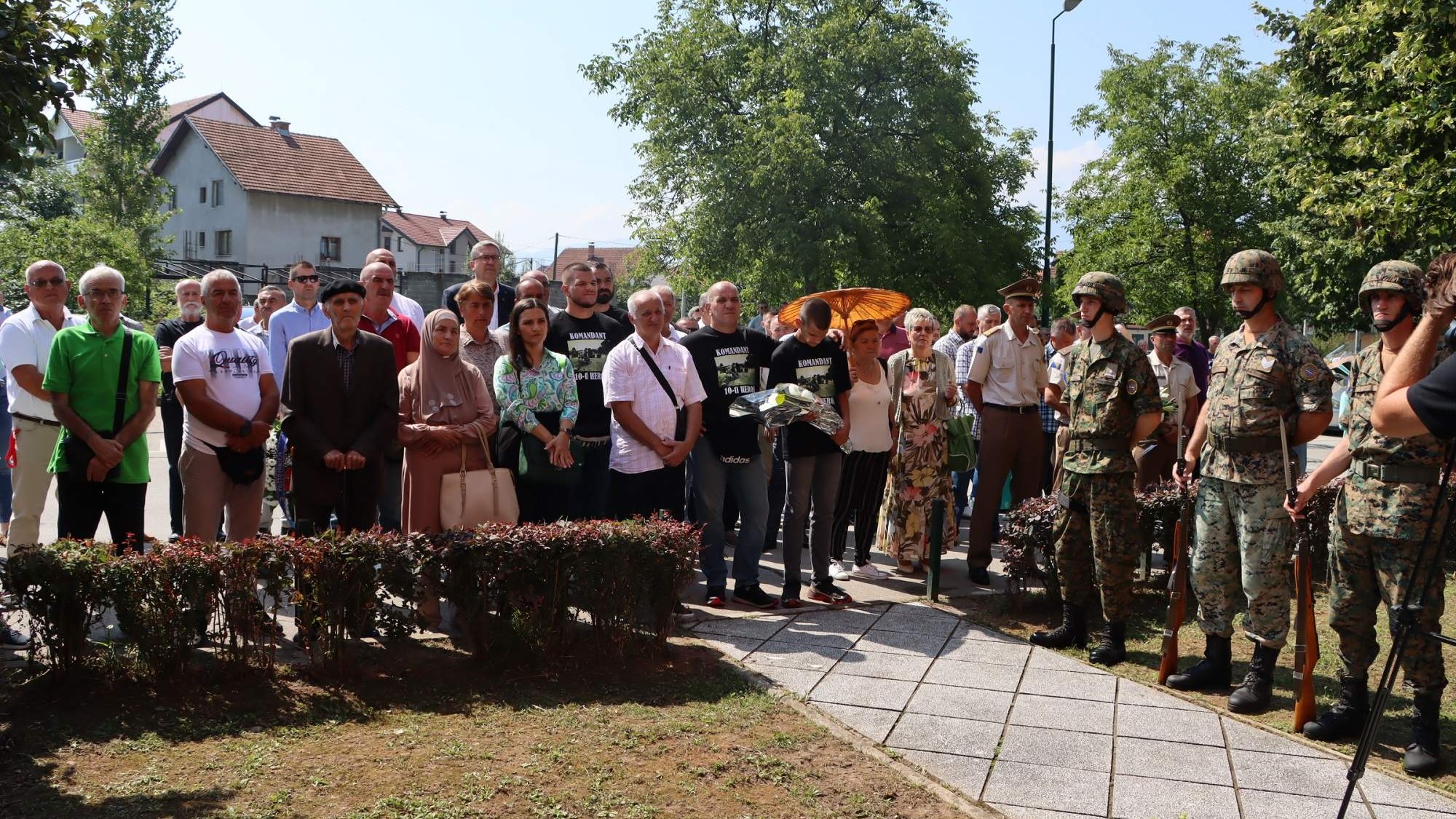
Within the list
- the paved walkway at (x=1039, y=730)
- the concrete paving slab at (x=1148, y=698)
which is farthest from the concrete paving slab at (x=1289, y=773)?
the concrete paving slab at (x=1148, y=698)

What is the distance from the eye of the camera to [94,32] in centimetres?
464

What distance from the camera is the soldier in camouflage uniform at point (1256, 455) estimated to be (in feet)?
18.6

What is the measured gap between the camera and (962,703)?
5.78 m

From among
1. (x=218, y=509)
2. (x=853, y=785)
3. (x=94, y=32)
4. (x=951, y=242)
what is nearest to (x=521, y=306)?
(x=218, y=509)

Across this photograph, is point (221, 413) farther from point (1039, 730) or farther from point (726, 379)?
point (1039, 730)

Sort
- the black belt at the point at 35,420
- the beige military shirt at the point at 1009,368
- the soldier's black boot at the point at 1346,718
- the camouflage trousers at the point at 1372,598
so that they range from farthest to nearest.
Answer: the beige military shirt at the point at 1009,368 → the black belt at the point at 35,420 → the soldier's black boot at the point at 1346,718 → the camouflage trousers at the point at 1372,598

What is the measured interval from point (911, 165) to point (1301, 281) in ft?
40.7

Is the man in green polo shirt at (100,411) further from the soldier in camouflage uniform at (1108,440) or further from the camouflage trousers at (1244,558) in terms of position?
the camouflage trousers at (1244,558)

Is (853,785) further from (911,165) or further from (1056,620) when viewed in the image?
(911,165)

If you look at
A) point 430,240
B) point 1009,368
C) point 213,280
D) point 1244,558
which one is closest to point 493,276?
point 213,280

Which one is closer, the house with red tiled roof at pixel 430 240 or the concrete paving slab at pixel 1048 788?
the concrete paving slab at pixel 1048 788

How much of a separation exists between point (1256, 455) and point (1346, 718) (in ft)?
4.17

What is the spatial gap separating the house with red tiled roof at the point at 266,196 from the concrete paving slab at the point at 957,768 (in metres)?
52.4

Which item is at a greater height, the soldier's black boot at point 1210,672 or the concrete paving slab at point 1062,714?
the soldier's black boot at point 1210,672
